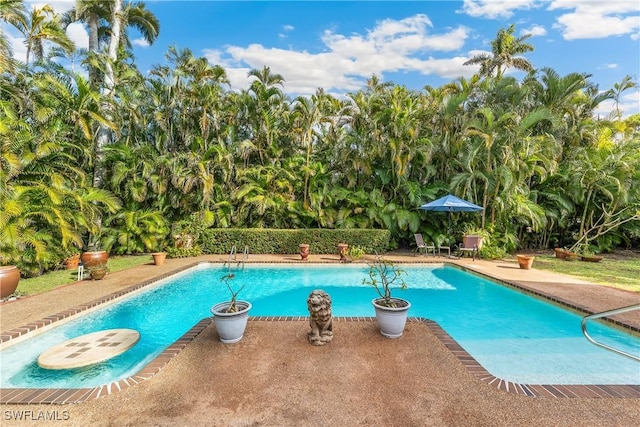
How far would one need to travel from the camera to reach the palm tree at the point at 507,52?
1850cm

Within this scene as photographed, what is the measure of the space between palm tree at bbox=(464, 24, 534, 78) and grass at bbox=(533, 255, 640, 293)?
12.2 meters

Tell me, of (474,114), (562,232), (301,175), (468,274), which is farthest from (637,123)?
(301,175)

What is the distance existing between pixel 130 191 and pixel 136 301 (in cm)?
738

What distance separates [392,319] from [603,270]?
33.6ft

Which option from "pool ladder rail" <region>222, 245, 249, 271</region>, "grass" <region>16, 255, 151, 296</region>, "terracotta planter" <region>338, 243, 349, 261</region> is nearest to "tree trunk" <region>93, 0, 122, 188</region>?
"grass" <region>16, 255, 151, 296</region>

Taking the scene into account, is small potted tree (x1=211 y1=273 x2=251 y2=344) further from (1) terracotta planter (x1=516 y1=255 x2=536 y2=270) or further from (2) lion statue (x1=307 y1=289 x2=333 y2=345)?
(1) terracotta planter (x1=516 y1=255 x2=536 y2=270)

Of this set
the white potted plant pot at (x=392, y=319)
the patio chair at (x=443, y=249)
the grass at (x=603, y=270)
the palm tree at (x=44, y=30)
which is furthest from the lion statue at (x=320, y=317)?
the palm tree at (x=44, y=30)

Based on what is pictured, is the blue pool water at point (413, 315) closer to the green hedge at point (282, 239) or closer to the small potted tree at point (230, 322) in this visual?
the small potted tree at point (230, 322)

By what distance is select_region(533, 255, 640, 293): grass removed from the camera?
8.66 meters

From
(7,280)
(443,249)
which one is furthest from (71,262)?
(443,249)

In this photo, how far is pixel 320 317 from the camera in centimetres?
445

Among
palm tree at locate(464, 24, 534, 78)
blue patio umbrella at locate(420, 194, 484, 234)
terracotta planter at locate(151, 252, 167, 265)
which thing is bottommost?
terracotta planter at locate(151, 252, 167, 265)

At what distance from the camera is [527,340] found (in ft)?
18.4

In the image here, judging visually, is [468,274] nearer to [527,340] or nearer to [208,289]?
[527,340]
